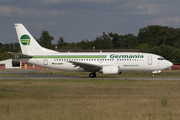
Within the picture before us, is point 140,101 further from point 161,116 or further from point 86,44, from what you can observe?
point 86,44

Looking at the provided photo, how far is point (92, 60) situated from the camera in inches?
1470

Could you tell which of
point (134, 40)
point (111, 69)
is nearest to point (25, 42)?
point (111, 69)

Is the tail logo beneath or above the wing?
above

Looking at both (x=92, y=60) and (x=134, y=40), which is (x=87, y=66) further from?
(x=134, y=40)

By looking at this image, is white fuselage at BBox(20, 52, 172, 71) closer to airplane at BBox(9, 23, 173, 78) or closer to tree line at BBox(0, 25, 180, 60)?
airplane at BBox(9, 23, 173, 78)

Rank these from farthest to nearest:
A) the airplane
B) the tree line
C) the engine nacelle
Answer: the tree line, the airplane, the engine nacelle

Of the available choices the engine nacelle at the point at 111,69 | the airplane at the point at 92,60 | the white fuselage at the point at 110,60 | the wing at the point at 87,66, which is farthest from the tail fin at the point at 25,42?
the engine nacelle at the point at 111,69

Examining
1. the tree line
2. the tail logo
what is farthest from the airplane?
the tree line

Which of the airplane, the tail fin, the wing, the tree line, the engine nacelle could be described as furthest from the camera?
the tree line

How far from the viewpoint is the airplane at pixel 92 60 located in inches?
1438

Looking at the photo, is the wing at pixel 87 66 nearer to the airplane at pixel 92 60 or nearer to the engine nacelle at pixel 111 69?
the airplane at pixel 92 60

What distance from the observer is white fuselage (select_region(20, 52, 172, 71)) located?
36594 mm

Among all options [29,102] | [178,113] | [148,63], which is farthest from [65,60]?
[178,113]

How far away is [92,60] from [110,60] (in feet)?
7.94
